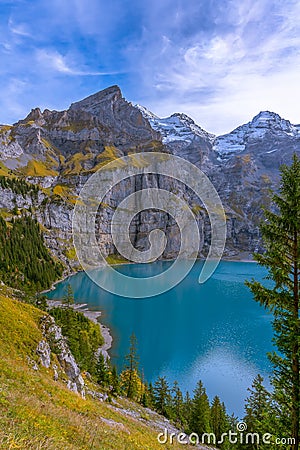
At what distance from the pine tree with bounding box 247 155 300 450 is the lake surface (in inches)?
1365

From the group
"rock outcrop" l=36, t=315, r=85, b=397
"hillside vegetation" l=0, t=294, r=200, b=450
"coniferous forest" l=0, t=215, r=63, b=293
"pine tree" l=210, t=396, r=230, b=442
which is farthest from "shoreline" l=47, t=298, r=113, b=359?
"hillside vegetation" l=0, t=294, r=200, b=450

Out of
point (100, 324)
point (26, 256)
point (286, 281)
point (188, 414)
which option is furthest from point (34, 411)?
point (26, 256)

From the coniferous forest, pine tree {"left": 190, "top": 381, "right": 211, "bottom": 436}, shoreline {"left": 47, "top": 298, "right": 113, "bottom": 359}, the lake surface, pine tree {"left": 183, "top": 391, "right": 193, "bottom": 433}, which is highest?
the coniferous forest

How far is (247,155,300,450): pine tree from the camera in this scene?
382 inches

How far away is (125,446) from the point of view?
11.0 metres

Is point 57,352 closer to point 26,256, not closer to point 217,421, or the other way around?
point 217,421

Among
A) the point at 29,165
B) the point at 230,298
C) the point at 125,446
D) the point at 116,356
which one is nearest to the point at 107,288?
the point at 230,298

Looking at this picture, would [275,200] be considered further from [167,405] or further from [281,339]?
[167,405]

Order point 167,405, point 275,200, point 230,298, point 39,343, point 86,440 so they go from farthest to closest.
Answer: point 230,298
point 167,405
point 39,343
point 275,200
point 86,440

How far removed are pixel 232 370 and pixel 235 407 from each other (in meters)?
9.56

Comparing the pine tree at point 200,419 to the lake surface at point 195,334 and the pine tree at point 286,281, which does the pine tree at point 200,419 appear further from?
the pine tree at point 286,281

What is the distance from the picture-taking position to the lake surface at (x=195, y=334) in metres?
46.6

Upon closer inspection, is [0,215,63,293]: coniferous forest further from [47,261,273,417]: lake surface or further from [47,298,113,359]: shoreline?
[47,298,113,359]: shoreline

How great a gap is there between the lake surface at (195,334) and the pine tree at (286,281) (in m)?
34.7
